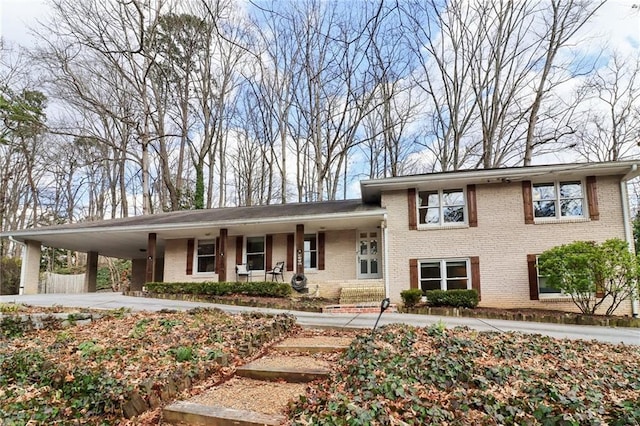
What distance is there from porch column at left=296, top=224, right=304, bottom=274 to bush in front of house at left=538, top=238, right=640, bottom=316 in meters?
7.50

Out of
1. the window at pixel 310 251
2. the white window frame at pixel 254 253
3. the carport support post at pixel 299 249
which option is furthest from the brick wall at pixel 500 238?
the white window frame at pixel 254 253

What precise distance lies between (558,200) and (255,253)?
1059cm

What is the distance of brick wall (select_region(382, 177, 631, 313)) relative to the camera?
37.1 ft

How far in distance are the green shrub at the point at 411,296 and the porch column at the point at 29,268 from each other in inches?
565

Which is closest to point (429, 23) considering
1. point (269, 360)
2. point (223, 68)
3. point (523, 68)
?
point (523, 68)

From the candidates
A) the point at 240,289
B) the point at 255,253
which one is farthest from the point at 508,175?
the point at 255,253

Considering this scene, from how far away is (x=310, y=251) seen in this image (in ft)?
48.4

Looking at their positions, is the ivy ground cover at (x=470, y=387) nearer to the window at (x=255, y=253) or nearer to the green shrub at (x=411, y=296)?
the green shrub at (x=411, y=296)

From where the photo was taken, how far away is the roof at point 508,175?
35.9 feet

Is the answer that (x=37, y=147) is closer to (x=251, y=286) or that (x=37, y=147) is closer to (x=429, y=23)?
(x=251, y=286)

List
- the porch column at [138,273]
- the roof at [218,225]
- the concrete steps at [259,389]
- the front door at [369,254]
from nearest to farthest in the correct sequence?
1. the concrete steps at [259,389]
2. the roof at [218,225]
3. the front door at [369,254]
4. the porch column at [138,273]

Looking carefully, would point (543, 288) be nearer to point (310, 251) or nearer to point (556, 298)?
point (556, 298)

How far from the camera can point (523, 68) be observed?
19.3 m

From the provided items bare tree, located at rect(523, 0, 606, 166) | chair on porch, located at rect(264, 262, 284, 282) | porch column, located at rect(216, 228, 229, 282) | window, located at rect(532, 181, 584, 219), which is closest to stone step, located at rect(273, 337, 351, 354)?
chair on porch, located at rect(264, 262, 284, 282)
